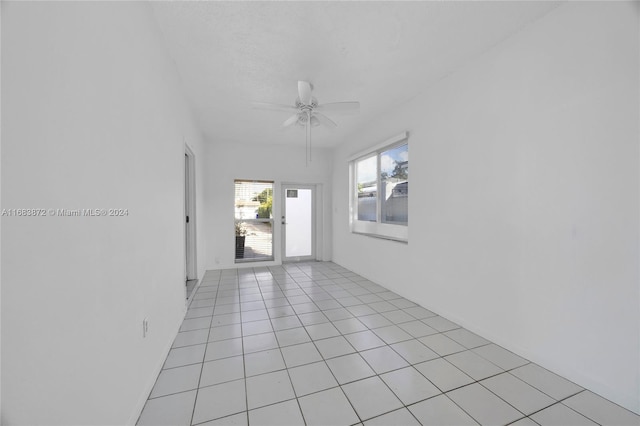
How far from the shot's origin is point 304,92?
2.52 meters

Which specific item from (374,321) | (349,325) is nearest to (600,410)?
(374,321)

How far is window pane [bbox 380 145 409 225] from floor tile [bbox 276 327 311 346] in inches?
79.9

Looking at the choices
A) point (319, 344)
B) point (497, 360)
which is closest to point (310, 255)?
point (319, 344)

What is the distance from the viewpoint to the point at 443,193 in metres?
2.87

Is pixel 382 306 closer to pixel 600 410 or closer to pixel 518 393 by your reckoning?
pixel 518 393

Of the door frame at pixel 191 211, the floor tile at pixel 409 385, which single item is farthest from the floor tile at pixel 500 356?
the door frame at pixel 191 211

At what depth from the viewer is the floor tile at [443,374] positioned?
179cm

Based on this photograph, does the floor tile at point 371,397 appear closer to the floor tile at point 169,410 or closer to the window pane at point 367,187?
the floor tile at point 169,410

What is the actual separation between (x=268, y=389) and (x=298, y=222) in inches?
173

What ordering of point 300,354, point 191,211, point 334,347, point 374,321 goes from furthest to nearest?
point 191,211
point 374,321
point 334,347
point 300,354

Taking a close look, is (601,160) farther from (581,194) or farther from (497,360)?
(497,360)

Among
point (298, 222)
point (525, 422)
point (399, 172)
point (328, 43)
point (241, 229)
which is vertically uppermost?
point (328, 43)

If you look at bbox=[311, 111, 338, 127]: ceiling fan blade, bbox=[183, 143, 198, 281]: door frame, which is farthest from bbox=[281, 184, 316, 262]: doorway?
bbox=[311, 111, 338, 127]: ceiling fan blade

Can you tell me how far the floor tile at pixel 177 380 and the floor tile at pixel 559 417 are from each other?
2.19 metres
